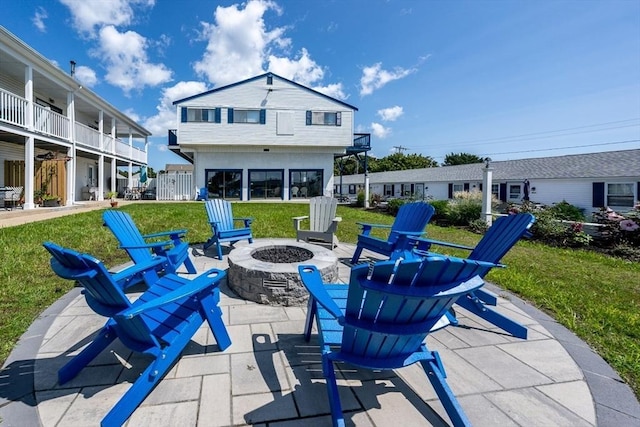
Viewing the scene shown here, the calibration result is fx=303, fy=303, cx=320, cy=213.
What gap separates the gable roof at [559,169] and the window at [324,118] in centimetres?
1225

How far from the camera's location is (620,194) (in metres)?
16.4

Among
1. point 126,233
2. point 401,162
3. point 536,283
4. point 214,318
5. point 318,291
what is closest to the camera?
point 318,291

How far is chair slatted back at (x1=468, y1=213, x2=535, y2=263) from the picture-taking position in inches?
105

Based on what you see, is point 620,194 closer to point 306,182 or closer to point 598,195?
point 598,195

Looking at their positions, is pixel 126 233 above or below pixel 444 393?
above

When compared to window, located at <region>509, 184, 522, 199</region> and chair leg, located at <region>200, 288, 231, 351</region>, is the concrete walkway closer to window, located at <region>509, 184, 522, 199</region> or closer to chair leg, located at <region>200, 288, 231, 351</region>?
chair leg, located at <region>200, 288, 231, 351</region>

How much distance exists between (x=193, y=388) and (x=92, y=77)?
815 inches

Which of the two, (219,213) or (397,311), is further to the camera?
(219,213)

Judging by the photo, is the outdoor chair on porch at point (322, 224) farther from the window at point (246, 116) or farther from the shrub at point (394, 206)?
the window at point (246, 116)

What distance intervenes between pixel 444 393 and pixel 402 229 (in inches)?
142

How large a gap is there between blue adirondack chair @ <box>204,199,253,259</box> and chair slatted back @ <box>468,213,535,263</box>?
416cm

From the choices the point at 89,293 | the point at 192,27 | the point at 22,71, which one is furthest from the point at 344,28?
the point at 89,293

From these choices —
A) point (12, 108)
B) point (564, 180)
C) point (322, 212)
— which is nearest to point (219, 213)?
point (322, 212)

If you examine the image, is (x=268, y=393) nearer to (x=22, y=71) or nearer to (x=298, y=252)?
(x=298, y=252)
